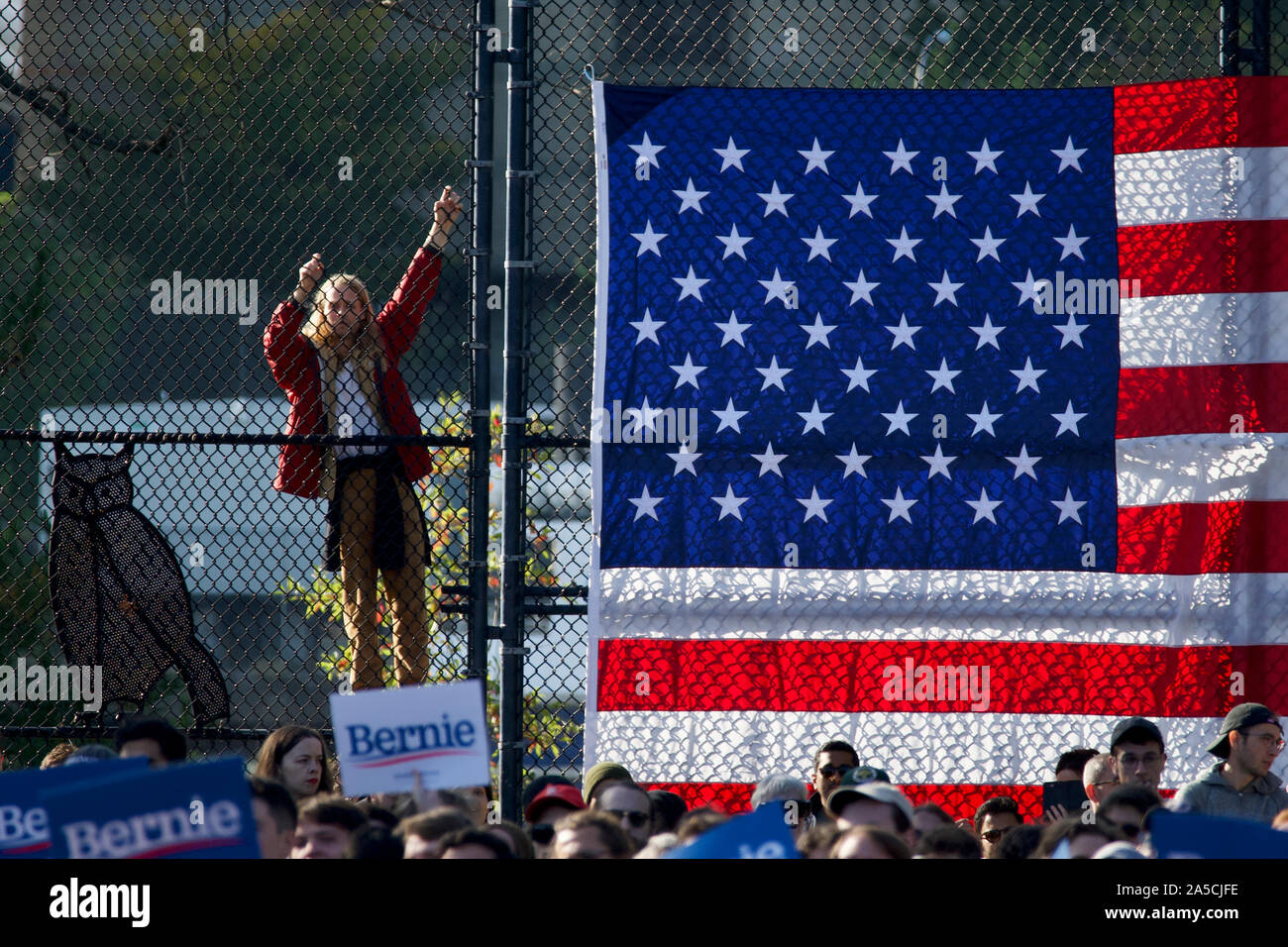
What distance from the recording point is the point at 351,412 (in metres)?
6.42

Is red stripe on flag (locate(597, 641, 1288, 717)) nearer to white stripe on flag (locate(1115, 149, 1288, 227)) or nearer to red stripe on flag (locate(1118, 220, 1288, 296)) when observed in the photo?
red stripe on flag (locate(1118, 220, 1288, 296))

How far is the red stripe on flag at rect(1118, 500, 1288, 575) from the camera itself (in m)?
6.30

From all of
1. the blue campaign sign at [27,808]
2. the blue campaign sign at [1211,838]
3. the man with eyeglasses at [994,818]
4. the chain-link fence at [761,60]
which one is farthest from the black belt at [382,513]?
the blue campaign sign at [1211,838]

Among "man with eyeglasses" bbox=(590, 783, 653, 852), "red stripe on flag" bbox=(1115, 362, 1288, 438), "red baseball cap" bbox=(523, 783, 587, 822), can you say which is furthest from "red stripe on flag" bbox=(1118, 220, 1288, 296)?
"red baseball cap" bbox=(523, 783, 587, 822)

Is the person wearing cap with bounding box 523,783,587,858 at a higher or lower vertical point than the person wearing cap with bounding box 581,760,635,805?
lower

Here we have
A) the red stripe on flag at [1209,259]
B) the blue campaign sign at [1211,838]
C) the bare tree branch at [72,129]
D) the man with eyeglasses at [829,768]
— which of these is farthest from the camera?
the bare tree branch at [72,129]

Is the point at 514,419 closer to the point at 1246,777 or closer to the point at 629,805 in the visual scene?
the point at 629,805

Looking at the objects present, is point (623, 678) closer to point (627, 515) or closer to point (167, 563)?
point (627, 515)

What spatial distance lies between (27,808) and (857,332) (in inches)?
149

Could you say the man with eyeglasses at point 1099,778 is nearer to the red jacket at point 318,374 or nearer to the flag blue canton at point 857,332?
the flag blue canton at point 857,332

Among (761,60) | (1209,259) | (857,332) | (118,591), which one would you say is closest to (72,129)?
(118,591)

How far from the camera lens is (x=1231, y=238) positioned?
21.0 feet

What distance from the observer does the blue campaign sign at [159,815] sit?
11.5ft

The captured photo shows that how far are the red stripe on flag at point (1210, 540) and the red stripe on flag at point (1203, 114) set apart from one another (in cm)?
153
